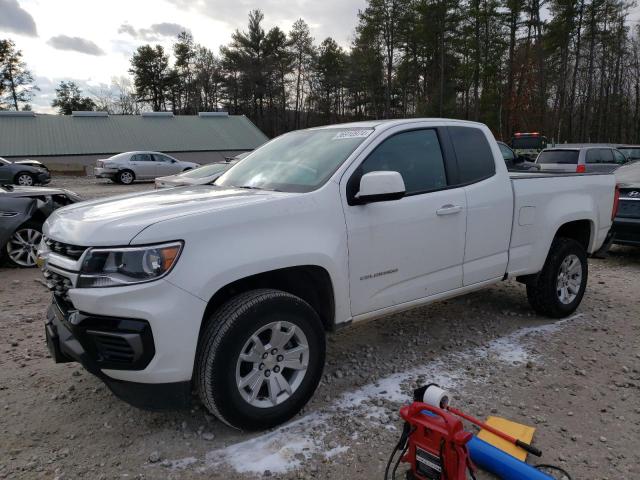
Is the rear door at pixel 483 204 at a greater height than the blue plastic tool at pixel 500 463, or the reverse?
the rear door at pixel 483 204

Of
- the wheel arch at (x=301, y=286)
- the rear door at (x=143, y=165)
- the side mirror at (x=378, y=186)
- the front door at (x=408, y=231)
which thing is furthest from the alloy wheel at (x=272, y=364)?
the rear door at (x=143, y=165)

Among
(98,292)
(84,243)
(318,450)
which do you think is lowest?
(318,450)

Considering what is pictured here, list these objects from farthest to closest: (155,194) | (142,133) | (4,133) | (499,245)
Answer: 1. (142,133)
2. (4,133)
3. (499,245)
4. (155,194)

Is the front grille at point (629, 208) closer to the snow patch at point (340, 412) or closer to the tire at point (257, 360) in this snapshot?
the snow patch at point (340, 412)

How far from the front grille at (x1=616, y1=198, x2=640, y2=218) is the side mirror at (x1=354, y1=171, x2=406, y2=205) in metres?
5.79

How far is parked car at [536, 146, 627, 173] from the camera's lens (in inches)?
559

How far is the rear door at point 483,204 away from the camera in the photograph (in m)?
3.98

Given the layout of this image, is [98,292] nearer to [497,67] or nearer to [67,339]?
[67,339]

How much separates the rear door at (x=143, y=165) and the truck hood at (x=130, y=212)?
21.3m

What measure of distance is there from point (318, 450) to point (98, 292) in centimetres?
148

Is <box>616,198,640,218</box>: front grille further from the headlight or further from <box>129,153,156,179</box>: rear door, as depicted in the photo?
<box>129,153,156,179</box>: rear door

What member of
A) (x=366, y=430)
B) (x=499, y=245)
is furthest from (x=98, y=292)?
(x=499, y=245)

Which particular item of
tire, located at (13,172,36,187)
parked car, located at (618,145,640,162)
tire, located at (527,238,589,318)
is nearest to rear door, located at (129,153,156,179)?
tire, located at (13,172,36,187)

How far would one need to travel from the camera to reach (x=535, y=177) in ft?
15.1
